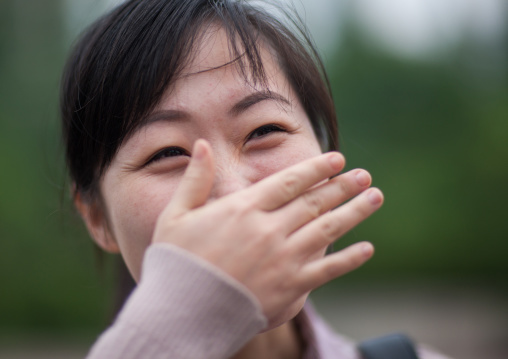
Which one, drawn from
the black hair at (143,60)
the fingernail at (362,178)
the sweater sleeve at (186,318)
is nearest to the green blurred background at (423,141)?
the black hair at (143,60)

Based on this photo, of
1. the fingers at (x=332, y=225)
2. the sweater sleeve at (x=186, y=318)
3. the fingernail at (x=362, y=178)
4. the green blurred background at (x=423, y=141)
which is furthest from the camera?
the green blurred background at (x=423, y=141)

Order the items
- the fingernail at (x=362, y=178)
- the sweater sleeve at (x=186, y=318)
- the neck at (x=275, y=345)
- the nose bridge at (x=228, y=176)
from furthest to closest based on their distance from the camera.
Result: the neck at (x=275, y=345)
the nose bridge at (x=228, y=176)
the fingernail at (x=362, y=178)
the sweater sleeve at (x=186, y=318)

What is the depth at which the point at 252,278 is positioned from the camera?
1060 mm

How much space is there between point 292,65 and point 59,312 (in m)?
6.05

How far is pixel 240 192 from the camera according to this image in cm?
113

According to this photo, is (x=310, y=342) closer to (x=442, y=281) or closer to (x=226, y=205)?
(x=226, y=205)

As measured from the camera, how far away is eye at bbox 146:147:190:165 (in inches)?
58.1

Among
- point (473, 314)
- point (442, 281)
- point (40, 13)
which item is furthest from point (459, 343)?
point (40, 13)

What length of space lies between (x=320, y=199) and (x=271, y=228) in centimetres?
17

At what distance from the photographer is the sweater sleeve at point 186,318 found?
3.29 feet

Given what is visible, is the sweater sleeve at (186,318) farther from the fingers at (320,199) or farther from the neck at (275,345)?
the neck at (275,345)

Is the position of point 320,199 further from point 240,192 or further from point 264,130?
point 264,130

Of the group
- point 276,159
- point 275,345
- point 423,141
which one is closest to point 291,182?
point 276,159

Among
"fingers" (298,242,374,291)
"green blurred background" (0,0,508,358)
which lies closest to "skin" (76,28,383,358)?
"fingers" (298,242,374,291)
